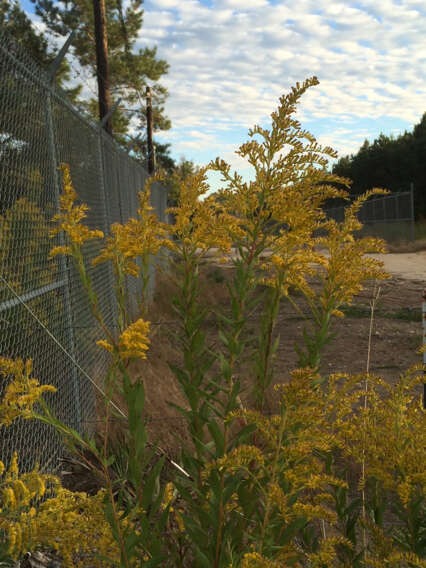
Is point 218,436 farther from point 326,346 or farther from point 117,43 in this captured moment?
point 117,43

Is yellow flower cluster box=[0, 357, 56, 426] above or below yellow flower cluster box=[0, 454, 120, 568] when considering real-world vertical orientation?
above

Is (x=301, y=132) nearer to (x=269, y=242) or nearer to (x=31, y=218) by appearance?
(x=269, y=242)

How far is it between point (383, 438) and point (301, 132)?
942 mm

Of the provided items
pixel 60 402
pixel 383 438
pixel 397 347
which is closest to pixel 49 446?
pixel 60 402

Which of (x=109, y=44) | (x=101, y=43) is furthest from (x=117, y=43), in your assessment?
(x=101, y=43)

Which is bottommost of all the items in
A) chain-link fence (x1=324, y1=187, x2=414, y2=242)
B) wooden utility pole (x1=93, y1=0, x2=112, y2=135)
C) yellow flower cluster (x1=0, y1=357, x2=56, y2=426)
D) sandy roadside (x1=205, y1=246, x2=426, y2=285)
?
sandy roadside (x1=205, y1=246, x2=426, y2=285)

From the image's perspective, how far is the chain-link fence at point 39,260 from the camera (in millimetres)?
3064

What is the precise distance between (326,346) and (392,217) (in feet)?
75.6

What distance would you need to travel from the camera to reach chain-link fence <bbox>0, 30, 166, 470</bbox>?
10.1 ft

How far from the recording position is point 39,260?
12.0ft

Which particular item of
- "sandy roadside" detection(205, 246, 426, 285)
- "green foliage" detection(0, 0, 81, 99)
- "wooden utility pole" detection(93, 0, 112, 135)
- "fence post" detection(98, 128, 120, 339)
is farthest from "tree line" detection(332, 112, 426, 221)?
"fence post" detection(98, 128, 120, 339)

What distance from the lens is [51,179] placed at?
13.5ft

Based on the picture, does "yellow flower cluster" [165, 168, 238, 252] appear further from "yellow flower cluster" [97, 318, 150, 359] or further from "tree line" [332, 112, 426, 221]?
"tree line" [332, 112, 426, 221]

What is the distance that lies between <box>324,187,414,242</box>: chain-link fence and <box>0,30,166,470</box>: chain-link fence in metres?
22.1
